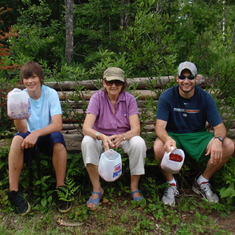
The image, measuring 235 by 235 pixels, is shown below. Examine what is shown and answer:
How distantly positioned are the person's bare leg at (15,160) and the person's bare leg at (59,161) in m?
0.35

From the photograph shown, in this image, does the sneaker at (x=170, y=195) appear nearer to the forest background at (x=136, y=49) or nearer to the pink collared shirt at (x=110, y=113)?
the forest background at (x=136, y=49)

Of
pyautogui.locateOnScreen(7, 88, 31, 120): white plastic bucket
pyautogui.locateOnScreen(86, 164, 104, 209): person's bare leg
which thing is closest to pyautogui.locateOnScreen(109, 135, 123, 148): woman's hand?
pyautogui.locateOnScreen(86, 164, 104, 209): person's bare leg

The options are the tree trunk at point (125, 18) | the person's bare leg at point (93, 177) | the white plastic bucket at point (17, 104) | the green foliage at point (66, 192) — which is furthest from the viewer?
the tree trunk at point (125, 18)

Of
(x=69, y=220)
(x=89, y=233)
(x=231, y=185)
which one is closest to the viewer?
(x=89, y=233)

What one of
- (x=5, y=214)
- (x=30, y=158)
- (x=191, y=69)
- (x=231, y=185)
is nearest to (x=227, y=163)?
(x=231, y=185)

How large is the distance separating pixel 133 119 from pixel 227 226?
152 centimetres

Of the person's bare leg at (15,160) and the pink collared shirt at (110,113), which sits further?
the pink collared shirt at (110,113)

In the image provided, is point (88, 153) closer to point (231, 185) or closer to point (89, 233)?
point (89, 233)

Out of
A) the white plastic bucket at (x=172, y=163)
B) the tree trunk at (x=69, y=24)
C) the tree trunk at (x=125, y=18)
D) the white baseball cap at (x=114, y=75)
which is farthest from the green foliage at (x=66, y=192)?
the tree trunk at (x=125, y=18)

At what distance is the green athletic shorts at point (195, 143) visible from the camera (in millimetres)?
3152

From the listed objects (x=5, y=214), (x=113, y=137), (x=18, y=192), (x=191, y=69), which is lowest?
(x=5, y=214)

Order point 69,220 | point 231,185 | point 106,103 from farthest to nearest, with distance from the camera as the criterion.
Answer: point 106,103
point 231,185
point 69,220

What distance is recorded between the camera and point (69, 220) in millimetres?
2836

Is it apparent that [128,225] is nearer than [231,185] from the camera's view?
Yes
